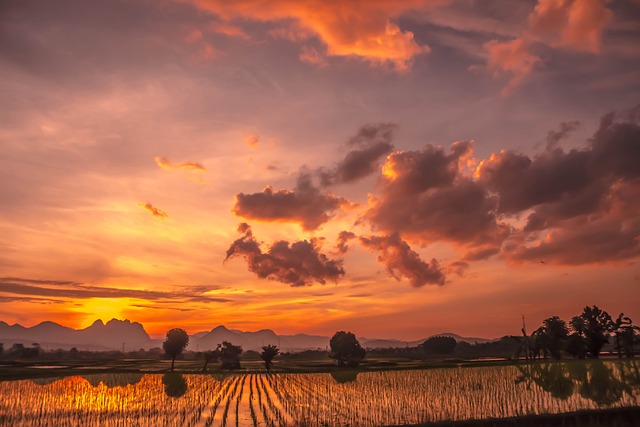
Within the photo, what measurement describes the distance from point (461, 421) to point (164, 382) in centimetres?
4423

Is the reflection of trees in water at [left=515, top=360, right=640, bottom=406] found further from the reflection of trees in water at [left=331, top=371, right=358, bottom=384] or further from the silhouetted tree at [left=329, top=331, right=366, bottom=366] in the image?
the silhouetted tree at [left=329, top=331, right=366, bottom=366]

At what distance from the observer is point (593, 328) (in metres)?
94.8

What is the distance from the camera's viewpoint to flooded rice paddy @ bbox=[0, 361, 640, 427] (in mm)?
33438

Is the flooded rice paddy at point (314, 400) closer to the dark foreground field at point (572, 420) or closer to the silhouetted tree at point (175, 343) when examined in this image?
the dark foreground field at point (572, 420)

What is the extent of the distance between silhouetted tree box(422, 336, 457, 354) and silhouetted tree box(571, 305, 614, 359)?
8032cm

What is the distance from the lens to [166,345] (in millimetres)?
101188

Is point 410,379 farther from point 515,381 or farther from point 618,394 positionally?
point 618,394

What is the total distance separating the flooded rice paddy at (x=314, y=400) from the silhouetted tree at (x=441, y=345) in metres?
119

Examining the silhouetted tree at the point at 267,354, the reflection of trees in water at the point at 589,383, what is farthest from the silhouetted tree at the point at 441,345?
the reflection of trees in water at the point at 589,383

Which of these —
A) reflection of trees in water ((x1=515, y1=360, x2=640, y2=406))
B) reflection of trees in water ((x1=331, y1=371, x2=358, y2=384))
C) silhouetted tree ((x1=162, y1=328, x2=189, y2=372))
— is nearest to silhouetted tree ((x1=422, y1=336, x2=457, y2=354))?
silhouetted tree ((x1=162, y1=328, x2=189, y2=372))

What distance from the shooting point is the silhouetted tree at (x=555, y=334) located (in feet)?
309

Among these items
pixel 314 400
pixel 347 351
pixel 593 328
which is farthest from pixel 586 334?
pixel 314 400

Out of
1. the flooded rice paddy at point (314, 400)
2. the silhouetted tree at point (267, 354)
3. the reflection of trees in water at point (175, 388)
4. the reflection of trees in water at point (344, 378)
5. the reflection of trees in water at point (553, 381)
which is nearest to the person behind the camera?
the flooded rice paddy at point (314, 400)

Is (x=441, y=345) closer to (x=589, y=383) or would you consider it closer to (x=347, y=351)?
(x=347, y=351)
